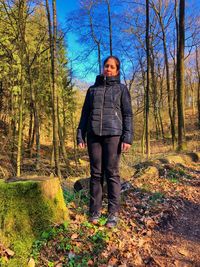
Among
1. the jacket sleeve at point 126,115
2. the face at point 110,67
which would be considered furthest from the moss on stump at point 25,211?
the face at point 110,67

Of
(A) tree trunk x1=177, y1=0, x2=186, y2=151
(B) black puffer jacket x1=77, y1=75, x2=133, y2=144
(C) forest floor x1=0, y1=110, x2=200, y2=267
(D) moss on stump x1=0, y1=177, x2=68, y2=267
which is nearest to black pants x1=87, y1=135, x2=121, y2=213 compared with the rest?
(B) black puffer jacket x1=77, y1=75, x2=133, y2=144

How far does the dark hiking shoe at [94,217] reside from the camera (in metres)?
3.93

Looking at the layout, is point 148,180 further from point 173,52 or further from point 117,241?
point 173,52

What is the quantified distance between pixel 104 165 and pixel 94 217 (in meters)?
0.70

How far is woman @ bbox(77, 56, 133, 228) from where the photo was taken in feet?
12.9

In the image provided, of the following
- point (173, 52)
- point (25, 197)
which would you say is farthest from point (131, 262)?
point (173, 52)

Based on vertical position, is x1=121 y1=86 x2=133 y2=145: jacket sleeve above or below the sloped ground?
above

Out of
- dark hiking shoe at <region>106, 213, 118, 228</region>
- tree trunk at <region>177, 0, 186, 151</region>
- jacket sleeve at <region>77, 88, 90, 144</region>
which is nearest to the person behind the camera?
dark hiking shoe at <region>106, 213, 118, 228</region>

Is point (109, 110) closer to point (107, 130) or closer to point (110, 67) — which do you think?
point (107, 130)

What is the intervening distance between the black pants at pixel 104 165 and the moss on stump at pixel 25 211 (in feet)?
2.30

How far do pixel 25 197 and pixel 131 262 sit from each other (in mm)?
1400

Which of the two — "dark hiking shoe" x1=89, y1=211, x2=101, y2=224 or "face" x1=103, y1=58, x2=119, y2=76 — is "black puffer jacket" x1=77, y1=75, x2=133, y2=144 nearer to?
"face" x1=103, y1=58, x2=119, y2=76

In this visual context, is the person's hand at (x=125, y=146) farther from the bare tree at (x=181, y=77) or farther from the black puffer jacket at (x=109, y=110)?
the bare tree at (x=181, y=77)

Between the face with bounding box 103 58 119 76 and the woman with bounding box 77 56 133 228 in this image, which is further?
the face with bounding box 103 58 119 76
